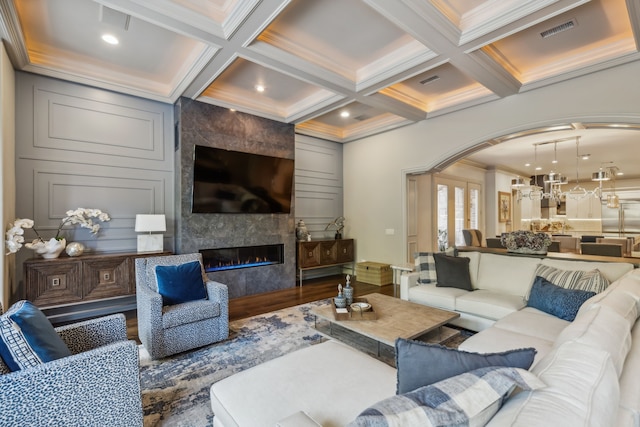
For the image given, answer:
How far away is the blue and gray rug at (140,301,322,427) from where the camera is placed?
6.50 feet

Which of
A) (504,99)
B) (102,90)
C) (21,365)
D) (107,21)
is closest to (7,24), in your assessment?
(107,21)

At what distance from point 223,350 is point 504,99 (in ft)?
15.5

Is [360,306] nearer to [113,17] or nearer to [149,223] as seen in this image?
[149,223]

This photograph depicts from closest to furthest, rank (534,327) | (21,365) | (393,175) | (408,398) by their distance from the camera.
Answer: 1. (408,398)
2. (21,365)
3. (534,327)
4. (393,175)

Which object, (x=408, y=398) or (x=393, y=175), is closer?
(x=408, y=398)

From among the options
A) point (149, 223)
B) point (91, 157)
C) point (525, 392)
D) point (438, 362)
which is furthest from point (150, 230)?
point (525, 392)

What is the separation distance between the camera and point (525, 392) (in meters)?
0.87

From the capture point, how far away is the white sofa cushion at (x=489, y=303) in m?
2.90

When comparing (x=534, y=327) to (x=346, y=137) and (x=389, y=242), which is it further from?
(x=346, y=137)

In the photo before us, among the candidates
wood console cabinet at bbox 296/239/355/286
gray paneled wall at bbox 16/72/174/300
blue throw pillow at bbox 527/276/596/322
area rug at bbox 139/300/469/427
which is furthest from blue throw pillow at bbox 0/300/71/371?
wood console cabinet at bbox 296/239/355/286

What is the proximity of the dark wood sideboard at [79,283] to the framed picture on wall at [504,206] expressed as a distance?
9.10m

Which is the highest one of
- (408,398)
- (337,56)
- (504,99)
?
(337,56)

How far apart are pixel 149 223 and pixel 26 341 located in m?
2.79

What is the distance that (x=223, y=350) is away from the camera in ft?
9.36
